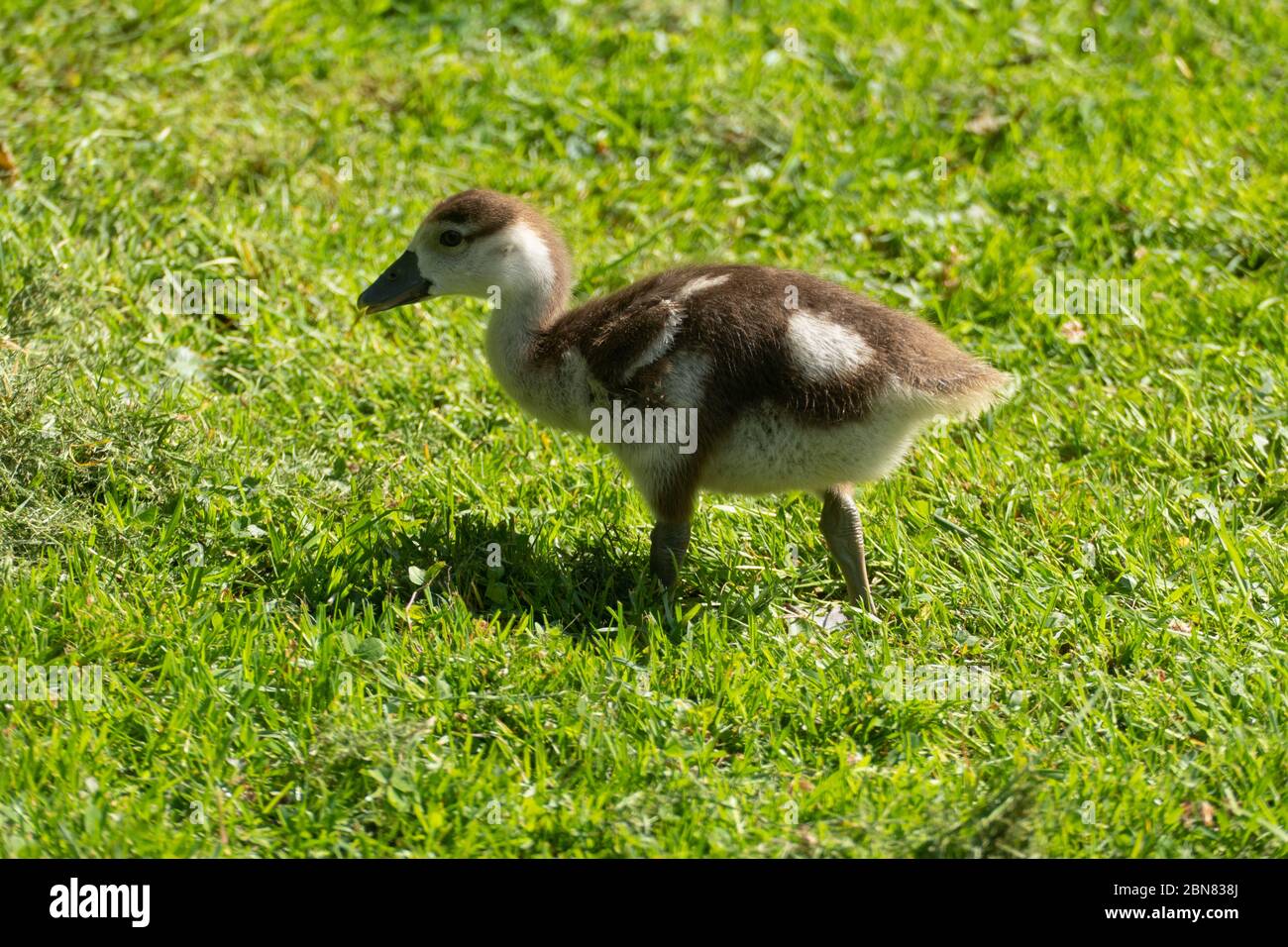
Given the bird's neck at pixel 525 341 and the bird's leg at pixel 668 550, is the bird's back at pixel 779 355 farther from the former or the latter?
the bird's leg at pixel 668 550

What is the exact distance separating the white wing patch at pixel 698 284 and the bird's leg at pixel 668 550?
82 cm

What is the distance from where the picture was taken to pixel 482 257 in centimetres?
579

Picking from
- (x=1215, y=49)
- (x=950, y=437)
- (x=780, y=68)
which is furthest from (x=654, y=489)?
(x=1215, y=49)

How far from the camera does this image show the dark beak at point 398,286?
590 centimetres

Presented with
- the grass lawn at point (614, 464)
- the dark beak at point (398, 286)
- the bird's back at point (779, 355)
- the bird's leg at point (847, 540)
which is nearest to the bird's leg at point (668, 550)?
the grass lawn at point (614, 464)

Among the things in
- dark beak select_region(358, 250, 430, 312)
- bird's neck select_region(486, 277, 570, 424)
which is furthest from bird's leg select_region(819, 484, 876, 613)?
dark beak select_region(358, 250, 430, 312)

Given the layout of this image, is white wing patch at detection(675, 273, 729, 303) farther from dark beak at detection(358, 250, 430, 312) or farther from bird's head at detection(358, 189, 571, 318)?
dark beak at detection(358, 250, 430, 312)

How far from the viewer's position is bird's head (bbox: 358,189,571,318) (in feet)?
18.9

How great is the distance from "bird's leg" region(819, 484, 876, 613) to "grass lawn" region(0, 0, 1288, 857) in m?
0.13

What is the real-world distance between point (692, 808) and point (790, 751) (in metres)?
0.52

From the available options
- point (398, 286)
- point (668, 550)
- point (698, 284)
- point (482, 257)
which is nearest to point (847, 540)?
point (668, 550)

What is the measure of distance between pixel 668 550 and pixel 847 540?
68cm

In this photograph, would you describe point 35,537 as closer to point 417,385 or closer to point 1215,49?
point 417,385

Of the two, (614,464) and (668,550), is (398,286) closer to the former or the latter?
(614,464)
